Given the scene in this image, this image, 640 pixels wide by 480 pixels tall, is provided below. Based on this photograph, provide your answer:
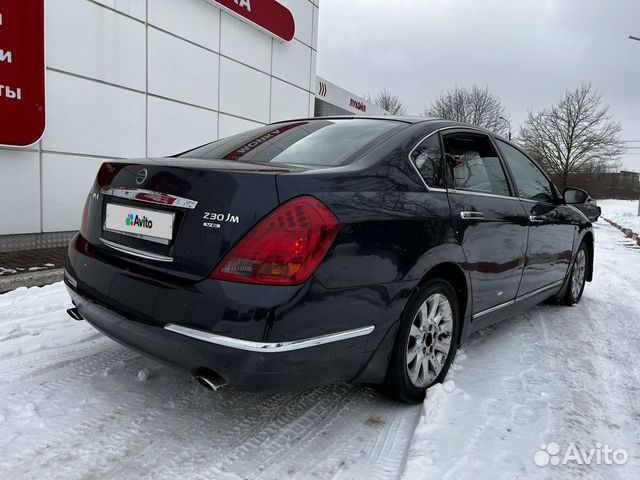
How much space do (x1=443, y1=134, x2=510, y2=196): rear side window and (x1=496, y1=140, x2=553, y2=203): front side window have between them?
0.72 ft

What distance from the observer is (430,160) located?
2779mm

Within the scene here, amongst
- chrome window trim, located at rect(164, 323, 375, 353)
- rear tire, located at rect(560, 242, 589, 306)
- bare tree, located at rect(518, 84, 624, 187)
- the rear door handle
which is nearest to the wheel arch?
rear tire, located at rect(560, 242, 589, 306)

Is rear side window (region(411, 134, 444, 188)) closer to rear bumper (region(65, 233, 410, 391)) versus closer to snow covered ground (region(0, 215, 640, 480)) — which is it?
rear bumper (region(65, 233, 410, 391))

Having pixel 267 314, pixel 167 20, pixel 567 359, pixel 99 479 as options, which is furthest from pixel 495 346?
pixel 167 20

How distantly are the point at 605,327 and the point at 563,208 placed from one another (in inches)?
43.3

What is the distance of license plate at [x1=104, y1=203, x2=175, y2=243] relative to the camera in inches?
82.8

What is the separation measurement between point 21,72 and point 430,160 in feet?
17.4

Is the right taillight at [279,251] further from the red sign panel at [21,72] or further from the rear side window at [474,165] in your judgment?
the red sign panel at [21,72]

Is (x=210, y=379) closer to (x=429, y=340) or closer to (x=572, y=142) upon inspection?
(x=429, y=340)

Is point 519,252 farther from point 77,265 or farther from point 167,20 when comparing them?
point 167,20

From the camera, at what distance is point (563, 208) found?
4379 millimetres

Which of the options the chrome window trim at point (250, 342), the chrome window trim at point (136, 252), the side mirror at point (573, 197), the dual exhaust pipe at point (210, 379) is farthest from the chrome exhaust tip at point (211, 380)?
the side mirror at point (573, 197)

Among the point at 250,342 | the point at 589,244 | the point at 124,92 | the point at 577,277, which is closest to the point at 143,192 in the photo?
the point at 250,342

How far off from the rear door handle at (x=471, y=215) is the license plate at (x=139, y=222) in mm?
1630
